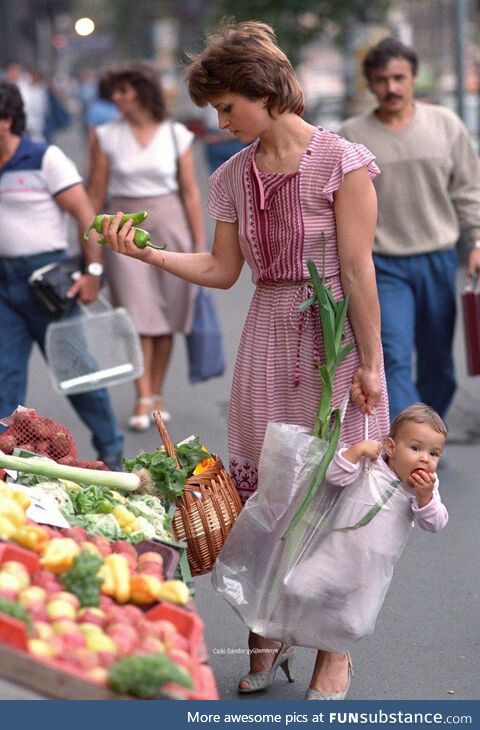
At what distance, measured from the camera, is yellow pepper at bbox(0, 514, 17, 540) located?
10.6 ft

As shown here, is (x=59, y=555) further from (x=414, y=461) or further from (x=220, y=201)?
(x=220, y=201)

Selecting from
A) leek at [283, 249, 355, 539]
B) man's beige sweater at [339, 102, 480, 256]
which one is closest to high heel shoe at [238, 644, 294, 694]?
leek at [283, 249, 355, 539]

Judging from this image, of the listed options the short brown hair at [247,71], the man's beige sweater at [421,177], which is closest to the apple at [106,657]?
the short brown hair at [247,71]

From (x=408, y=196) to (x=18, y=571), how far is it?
138 inches

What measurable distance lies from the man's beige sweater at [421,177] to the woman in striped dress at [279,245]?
2.16 metres

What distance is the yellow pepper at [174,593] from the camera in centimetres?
305

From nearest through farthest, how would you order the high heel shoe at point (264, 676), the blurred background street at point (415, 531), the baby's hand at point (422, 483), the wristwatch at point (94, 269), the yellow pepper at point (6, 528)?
the yellow pepper at point (6, 528) < the baby's hand at point (422, 483) < the high heel shoe at point (264, 676) < the blurred background street at point (415, 531) < the wristwatch at point (94, 269)

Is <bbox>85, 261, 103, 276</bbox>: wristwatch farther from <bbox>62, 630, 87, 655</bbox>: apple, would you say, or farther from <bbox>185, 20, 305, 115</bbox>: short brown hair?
<bbox>62, 630, 87, 655</bbox>: apple

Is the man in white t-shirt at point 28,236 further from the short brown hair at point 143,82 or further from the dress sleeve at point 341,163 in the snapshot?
the dress sleeve at point 341,163

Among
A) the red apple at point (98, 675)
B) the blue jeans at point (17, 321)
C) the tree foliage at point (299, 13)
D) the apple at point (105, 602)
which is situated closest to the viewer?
the red apple at point (98, 675)

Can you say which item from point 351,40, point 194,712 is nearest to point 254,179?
A: point 194,712

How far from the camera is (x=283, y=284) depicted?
3.87 metres

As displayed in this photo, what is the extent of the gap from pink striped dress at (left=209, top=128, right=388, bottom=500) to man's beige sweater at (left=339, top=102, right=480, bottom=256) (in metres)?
2.15

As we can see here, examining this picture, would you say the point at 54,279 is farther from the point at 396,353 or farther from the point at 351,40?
the point at 351,40
